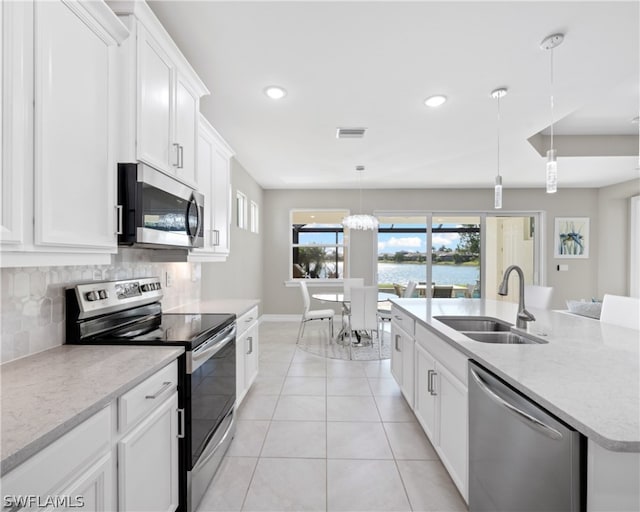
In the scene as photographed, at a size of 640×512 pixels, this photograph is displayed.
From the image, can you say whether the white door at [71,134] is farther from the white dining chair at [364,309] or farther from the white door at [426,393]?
the white dining chair at [364,309]

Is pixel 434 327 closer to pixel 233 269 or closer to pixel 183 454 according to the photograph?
pixel 183 454

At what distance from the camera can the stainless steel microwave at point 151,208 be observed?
1.39m

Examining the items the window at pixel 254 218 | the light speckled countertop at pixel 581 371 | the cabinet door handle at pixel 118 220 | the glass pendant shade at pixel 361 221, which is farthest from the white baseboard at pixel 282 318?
the cabinet door handle at pixel 118 220

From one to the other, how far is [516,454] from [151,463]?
1.37 m

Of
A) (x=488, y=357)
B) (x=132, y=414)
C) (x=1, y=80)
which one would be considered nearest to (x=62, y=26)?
(x=1, y=80)

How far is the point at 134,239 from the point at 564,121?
14.9ft

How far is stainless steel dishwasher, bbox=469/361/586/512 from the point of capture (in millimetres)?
858

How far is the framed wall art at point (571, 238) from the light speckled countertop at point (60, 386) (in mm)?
7256

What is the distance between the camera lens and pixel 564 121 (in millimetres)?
3580

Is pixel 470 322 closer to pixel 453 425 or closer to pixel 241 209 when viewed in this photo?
pixel 453 425

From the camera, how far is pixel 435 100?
8.68 feet

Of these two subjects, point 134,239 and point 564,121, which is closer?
point 134,239

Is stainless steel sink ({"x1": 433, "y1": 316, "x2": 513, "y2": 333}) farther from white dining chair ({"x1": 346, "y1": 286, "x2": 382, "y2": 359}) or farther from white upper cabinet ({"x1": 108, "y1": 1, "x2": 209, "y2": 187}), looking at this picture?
white upper cabinet ({"x1": 108, "y1": 1, "x2": 209, "y2": 187})

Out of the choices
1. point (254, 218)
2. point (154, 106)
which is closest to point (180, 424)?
point (154, 106)
